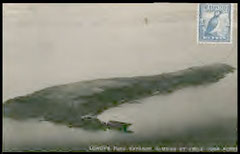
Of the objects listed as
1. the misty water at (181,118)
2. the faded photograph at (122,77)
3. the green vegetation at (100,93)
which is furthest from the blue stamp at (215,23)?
the misty water at (181,118)

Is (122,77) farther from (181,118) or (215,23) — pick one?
(215,23)

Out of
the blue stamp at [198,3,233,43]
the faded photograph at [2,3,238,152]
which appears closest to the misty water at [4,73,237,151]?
the faded photograph at [2,3,238,152]

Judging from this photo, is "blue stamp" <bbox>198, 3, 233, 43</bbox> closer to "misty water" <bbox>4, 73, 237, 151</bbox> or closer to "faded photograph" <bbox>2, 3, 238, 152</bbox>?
"faded photograph" <bbox>2, 3, 238, 152</bbox>

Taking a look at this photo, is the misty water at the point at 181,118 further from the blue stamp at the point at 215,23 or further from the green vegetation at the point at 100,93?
the blue stamp at the point at 215,23

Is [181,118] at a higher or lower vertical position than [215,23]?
lower

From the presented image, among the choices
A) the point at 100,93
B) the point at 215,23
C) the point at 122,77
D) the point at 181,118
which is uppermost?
the point at 215,23

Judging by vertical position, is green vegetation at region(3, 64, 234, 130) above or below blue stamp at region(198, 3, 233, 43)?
below

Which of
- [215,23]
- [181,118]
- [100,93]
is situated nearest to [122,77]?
[100,93]

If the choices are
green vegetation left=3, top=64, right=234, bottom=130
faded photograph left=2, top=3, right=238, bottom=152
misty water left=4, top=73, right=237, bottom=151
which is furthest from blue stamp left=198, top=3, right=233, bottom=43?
misty water left=4, top=73, right=237, bottom=151
